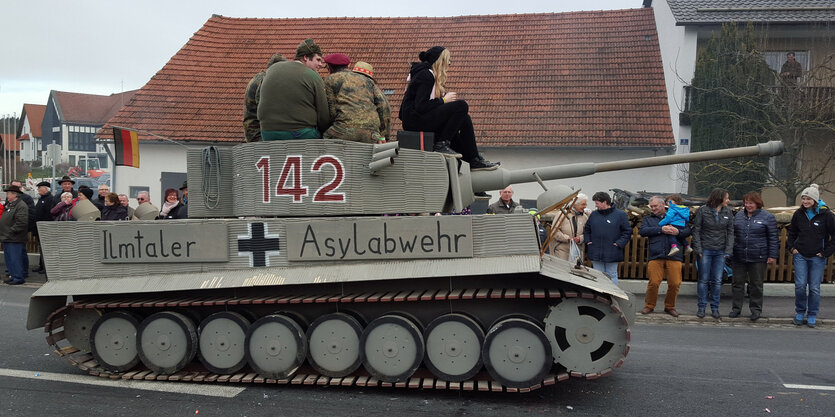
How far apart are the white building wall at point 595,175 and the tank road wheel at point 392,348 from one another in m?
11.6

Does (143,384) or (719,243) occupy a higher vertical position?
(719,243)

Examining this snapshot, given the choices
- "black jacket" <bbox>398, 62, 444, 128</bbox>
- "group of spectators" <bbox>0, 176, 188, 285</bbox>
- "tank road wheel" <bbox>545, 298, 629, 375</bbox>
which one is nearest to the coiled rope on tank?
"black jacket" <bbox>398, 62, 444, 128</bbox>

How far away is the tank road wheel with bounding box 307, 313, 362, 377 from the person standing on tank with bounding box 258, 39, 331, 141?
1797 millimetres

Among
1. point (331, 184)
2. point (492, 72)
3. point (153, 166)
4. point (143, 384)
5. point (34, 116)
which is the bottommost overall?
point (143, 384)

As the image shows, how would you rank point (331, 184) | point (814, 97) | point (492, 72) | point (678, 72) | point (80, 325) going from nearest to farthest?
point (331, 184) < point (80, 325) < point (814, 97) < point (678, 72) < point (492, 72)

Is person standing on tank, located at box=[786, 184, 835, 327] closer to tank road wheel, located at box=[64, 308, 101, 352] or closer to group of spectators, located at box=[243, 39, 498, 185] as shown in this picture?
group of spectators, located at box=[243, 39, 498, 185]

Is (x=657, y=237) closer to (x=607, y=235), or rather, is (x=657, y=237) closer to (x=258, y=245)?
(x=607, y=235)

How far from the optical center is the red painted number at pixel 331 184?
6199 millimetres

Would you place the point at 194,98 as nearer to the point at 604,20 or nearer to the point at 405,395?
the point at 604,20

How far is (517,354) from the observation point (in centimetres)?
571

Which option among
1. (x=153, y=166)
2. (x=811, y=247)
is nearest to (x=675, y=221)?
(x=811, y=247)

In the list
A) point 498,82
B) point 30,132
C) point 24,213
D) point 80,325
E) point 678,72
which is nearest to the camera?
point 80,325

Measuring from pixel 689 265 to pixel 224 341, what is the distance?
8925 mm

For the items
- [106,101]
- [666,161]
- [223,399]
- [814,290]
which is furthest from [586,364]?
[106,101]
